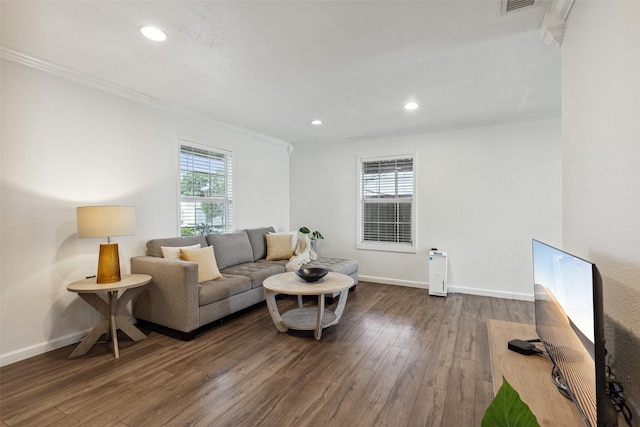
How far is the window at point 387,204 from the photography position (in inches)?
194

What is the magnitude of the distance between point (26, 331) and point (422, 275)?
4.68 metres

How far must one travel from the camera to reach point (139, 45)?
7.55 feet

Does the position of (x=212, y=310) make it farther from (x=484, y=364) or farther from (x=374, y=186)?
(x=374, y=186)

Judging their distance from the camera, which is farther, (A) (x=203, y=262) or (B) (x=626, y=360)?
(A) (x=203, y=262)

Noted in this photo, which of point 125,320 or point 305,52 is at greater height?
point 305,52

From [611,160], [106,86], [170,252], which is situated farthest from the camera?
[170,252]

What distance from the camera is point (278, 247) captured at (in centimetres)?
465

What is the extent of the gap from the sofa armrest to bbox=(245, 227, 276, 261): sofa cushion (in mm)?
1633

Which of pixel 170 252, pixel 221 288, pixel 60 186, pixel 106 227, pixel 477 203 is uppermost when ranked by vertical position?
pixel 60 186

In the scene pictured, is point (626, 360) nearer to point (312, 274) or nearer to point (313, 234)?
point (312, 274)

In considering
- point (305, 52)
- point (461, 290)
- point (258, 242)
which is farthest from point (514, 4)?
point (258, 242)

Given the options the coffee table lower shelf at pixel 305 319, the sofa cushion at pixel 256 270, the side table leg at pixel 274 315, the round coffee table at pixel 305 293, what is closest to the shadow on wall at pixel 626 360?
the round coffee table at pixel 305 293

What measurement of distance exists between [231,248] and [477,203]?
3.57 metres

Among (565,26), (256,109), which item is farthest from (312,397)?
(256,109)
